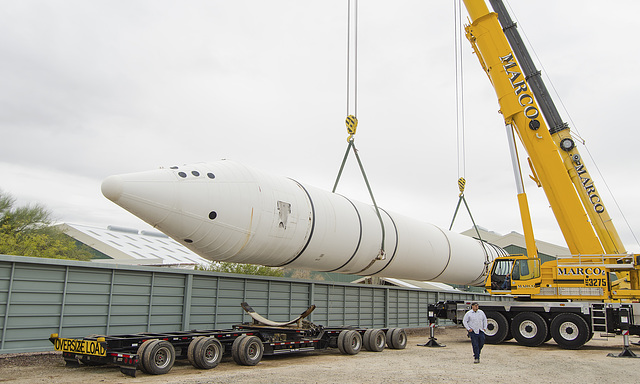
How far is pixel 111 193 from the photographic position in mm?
7086

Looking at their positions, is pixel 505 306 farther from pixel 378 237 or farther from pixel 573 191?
pixel 378 237

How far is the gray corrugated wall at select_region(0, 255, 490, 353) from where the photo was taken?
6.80m

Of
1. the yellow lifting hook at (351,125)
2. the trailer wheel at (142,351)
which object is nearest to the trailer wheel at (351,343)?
the trailer wheel at (142,351)

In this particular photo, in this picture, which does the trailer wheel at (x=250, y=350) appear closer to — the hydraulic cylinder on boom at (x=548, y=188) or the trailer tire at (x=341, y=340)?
the trailer tire at (x=341, y=340)

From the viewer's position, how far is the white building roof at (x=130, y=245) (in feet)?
88.4

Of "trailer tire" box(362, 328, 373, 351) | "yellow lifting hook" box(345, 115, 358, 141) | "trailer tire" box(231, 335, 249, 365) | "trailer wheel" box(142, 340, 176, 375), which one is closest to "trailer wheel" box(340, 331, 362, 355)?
"trailer tire" box(362, 328, 373, 351)

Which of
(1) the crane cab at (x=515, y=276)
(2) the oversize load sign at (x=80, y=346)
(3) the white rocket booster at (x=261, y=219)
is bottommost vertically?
(2) the oversize load sign at (x=80, y=346)

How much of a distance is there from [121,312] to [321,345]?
11.8 ft

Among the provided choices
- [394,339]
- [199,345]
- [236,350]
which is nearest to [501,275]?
[394,339]

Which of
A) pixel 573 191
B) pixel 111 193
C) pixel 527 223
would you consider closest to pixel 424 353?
pixel 527 223

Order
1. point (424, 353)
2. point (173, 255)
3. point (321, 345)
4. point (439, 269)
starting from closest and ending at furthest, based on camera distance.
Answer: point (321, 345)
point (424, 353)
point (439, 269)
point (173, 255)

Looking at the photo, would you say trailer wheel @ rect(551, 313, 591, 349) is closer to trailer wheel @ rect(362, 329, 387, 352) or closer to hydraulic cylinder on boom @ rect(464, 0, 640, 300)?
hydraulic cylinder on boom @ rect(464, 0, 640, 300)

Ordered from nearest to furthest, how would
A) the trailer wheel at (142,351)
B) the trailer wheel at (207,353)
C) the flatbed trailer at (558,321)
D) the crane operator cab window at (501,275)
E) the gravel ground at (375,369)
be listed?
the gravel ground at (375,369) < the trailer wheel at (142,351) < the trailer wheel at (207,353) < the flatbed trailer at (558,321) < the crane operator cab window at (501,275)

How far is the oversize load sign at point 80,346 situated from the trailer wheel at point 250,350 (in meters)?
1.98
